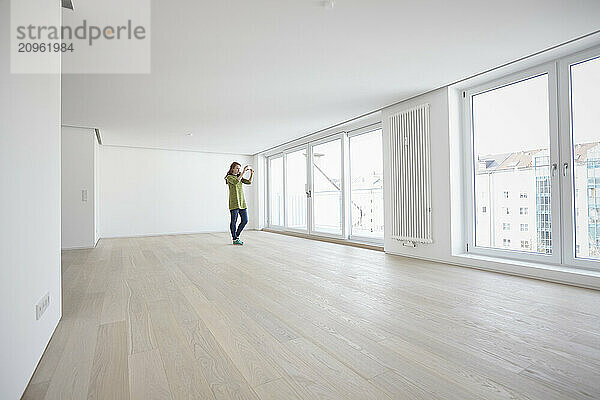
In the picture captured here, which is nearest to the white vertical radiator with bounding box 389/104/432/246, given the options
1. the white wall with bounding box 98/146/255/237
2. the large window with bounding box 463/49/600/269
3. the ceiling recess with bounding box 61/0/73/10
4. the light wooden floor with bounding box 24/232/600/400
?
the large window with bounding box 463/49/600/269

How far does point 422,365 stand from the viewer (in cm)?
150

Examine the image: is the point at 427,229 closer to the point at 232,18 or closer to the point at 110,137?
the point at 232,18

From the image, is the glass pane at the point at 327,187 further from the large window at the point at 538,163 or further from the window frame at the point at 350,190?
the large window at the point at 538,163

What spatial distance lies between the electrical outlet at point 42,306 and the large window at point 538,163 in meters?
3.98

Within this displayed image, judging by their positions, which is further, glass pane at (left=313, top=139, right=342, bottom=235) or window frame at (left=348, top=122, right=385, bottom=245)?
glass pane at (left=313, top=139, right=342, bottom=235)

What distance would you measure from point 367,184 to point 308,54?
3284mm

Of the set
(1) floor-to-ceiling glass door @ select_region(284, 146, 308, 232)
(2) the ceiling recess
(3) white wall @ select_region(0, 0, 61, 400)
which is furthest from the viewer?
(1) floor-to-ceiling glass door @ select_region(284, 146, 308, 232)

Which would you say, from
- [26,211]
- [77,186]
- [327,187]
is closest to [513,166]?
[327,187]

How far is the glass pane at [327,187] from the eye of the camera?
6.71 meters

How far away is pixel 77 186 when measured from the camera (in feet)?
18.9

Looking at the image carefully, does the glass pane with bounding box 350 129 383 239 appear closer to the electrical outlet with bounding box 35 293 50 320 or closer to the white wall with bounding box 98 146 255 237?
the white wall with bounding box 98 146 255 237

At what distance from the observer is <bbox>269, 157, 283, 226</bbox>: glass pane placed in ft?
28.7

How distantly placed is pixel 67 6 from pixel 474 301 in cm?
352

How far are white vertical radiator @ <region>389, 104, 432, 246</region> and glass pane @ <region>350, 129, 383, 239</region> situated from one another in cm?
94
